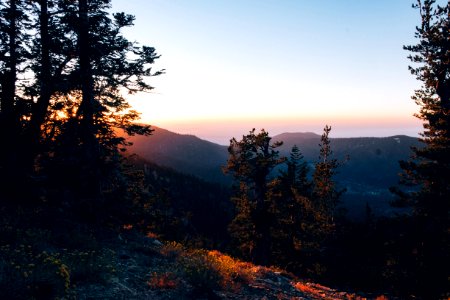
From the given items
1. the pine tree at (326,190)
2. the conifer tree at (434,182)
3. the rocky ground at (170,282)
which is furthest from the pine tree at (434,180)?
the pine tree at (326,190)

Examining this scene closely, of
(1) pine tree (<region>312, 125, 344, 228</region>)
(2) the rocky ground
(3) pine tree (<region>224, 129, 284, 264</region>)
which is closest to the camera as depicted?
(2) the rocky ground

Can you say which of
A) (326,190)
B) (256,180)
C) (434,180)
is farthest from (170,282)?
(326,190)

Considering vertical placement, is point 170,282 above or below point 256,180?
below

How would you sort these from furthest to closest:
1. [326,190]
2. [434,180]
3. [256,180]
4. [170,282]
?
[326,190] → [256,180] → [434,180] → [170,282]

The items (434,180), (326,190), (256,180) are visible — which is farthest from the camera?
(326,190)

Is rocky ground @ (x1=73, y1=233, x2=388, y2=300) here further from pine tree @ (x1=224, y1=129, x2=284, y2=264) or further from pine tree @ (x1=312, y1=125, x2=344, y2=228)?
pine tree @ (x1=312, y1=125, x2=344, y2=228)

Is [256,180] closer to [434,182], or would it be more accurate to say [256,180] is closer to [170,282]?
[434,182]

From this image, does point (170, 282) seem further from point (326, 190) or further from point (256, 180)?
point (326, 190)

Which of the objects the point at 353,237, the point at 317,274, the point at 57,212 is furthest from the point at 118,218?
the point at 353,237

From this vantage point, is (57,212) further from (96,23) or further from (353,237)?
(353,237)

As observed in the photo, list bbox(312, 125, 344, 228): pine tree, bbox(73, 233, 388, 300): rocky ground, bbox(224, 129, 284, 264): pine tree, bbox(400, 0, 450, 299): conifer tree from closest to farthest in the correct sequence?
bbox(73, 233, 388, 300): rocky ground < bbox(400, 0, 450, 299): conifer tree < bbox(224, 129, 284, 264): pine tree < bbox(312, 125, 344, 228): pine tree

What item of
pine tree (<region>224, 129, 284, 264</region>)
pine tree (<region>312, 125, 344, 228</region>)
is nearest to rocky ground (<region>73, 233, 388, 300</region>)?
pine tree (<region>224, 129, 284, 264</region>)

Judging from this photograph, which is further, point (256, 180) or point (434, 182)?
point (256, 180)

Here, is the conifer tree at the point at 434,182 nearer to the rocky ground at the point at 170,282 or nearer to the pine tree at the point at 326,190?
the rocky ground at the point at 170,282
